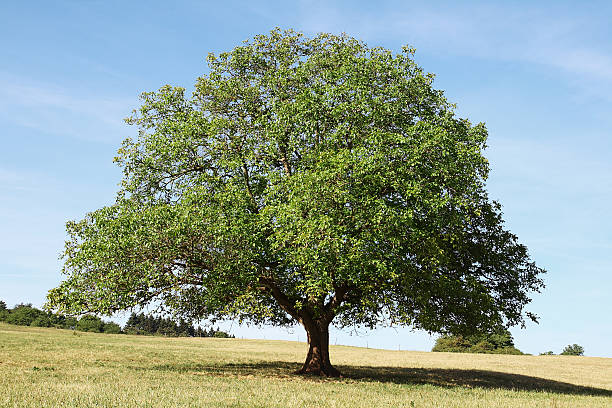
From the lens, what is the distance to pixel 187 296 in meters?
30.5

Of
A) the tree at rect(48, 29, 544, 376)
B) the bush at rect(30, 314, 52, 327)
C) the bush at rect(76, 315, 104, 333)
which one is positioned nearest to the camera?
the tree at rect(48, 29, 544, 376)

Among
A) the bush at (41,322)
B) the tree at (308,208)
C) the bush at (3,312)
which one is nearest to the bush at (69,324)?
the bush at (41,322)

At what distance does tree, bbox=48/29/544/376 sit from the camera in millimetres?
25656

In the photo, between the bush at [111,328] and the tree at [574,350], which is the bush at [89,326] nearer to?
the bush at [111,328]

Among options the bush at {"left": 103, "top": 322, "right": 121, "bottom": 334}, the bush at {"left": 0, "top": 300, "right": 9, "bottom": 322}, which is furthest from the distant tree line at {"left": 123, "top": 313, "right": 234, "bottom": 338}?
the bush at {"left": 0, "top": 300, "right": 9, "bottom": 322}

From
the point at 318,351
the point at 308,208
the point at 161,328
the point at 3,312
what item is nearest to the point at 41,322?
the point at 3,312

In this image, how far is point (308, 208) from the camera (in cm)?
2561

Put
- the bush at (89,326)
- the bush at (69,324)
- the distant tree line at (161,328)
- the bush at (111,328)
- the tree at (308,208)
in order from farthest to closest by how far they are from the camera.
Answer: the distant tree line at (161,328), the bush at (111,328), the bush at (69,324), the bush at (89,326), the tree at (308,208)

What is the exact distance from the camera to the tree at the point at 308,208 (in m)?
25.7

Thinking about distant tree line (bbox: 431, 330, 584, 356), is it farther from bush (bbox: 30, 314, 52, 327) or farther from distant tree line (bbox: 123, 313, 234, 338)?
bush (bbox: 30, 314, 52, 327)

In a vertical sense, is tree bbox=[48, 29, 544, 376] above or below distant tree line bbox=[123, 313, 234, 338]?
above

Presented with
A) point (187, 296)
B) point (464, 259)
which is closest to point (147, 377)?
point (187, 296)

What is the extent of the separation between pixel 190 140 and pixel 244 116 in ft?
12.6

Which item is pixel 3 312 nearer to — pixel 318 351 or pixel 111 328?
pixel 111 328
